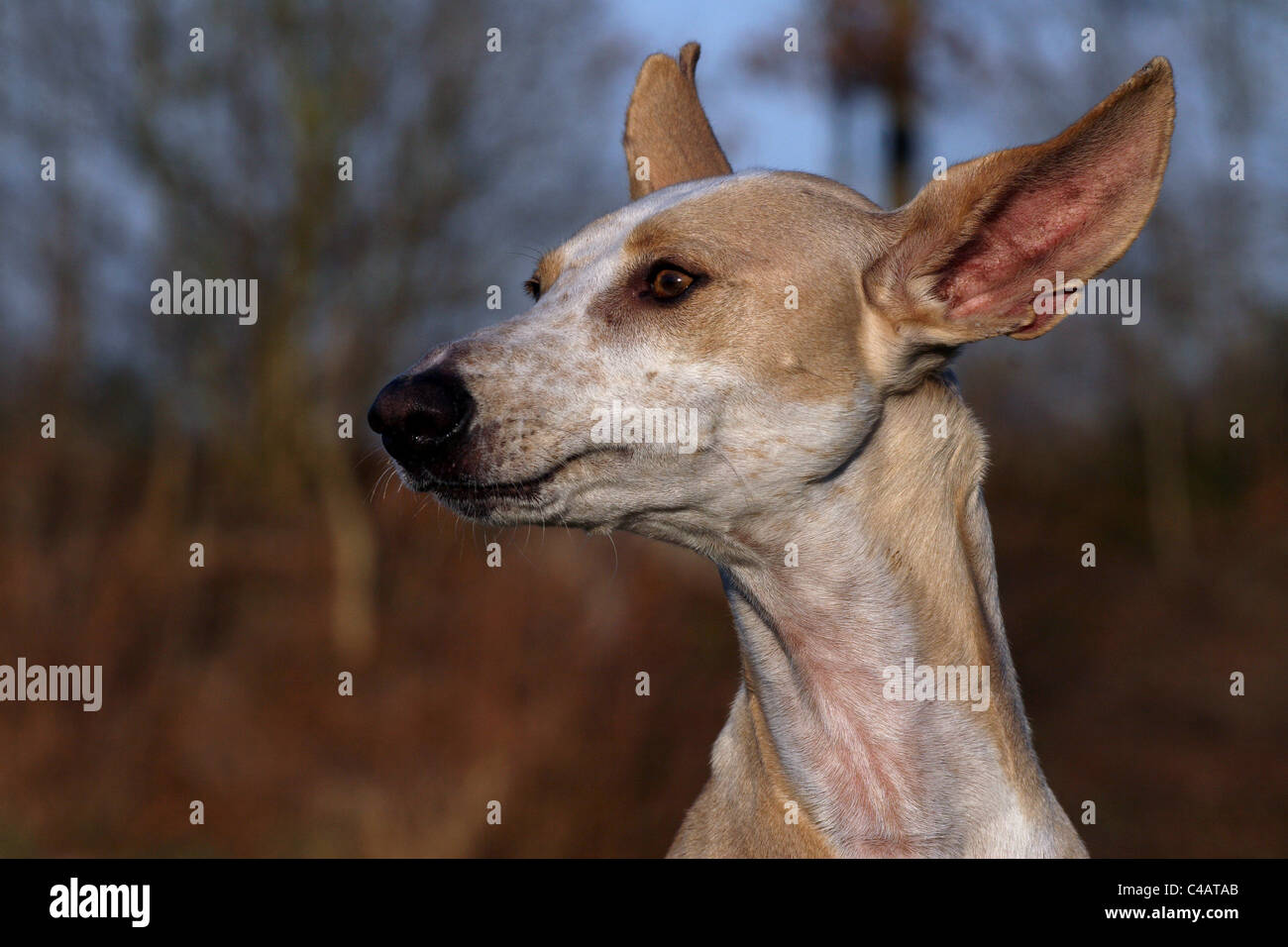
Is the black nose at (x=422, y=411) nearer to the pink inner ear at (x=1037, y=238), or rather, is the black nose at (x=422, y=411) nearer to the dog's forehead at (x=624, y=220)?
the dog's forehead at (x=624, y=220)

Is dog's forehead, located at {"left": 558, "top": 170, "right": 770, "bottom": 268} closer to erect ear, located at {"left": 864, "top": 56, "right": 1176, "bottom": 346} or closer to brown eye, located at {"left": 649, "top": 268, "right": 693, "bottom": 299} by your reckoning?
brown eye, located at {"left": 649, "top": 268, "right": 693, "bottom": 299}

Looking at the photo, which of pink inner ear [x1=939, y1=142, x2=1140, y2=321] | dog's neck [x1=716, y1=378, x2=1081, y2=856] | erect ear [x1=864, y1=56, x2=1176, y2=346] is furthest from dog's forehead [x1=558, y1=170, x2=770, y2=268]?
dog's neck [x1=716, y1=378, x2=1081, y2=856]

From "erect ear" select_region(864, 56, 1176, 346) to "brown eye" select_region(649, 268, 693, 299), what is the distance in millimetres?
532

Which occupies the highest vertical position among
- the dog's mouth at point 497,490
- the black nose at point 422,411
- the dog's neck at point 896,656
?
the black nose at point 422,411

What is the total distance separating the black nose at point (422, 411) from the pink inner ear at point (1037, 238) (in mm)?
1404

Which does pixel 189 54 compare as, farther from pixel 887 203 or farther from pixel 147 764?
pixel 887 203

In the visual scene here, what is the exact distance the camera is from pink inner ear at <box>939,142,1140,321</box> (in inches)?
123

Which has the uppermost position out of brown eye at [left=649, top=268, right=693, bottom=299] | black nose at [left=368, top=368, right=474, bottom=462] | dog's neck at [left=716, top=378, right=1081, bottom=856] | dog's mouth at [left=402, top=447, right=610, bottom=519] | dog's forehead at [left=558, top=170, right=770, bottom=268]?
dog's forehead at [left=558, top=170, right=770, bottom=268]

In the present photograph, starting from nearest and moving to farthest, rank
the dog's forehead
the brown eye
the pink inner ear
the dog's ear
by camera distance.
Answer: the pink inner ear, the brown eye, the dog's forehead, the dog's ear

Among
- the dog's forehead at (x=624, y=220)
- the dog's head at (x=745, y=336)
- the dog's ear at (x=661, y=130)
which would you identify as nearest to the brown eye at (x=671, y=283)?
the dog's head at (x=745, y=336)

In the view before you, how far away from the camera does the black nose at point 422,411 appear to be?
3.02 m

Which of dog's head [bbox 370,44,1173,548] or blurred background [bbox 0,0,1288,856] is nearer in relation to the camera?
dog's head [bbox 370,44,1173,548]

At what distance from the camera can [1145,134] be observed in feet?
9.91

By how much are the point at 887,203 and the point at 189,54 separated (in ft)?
30.4
